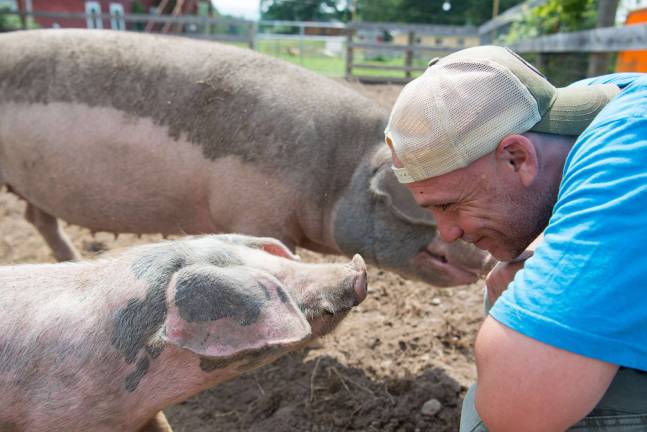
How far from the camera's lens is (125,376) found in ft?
7.52

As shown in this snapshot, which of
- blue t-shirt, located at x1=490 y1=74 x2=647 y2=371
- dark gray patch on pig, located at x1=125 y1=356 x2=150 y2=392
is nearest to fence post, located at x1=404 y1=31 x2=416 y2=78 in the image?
dark gray patch on pig, located at x1=125 y1=356 x2=150 y2=392

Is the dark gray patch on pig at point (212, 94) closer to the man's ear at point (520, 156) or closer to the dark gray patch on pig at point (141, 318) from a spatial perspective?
the dark gray patch on pig at point (141, 318)

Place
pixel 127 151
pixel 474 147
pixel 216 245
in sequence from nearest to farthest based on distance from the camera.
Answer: pixel 474 147 < pixel 216 245 < pixel 127 151

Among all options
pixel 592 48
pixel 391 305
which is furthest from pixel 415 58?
pixel 391 305

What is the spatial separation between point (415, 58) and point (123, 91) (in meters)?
17.4

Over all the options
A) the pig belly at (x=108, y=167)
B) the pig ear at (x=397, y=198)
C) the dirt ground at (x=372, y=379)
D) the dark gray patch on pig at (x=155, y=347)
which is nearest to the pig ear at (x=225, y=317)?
the dark gray patch on pig at (x=155, y=347)

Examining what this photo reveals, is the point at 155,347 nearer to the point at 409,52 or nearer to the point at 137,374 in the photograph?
the point at 137,374

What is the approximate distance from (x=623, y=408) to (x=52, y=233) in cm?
451

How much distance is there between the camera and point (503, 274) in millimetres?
2699

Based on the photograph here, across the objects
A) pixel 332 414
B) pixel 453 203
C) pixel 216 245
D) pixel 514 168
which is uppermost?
pixel 514 168

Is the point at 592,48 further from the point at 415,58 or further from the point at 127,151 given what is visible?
the point at 415,58

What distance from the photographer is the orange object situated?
19.5ft

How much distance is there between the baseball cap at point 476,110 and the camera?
1.99 meters

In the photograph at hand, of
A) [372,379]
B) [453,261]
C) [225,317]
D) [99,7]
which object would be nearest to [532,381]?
[225,317]
